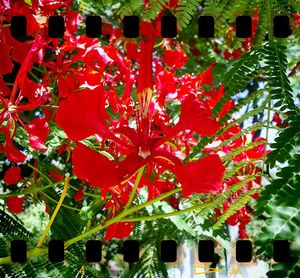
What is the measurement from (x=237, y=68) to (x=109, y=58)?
1.64 feet

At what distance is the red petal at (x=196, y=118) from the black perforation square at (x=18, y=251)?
0.37m

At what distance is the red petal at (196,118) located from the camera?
76cm

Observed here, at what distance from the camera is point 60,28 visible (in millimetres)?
1216

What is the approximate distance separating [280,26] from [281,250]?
1.93 feet

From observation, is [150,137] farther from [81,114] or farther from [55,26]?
[55,26]

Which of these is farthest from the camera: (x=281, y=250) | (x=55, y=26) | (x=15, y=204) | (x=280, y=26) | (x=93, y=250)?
(x=15, y=204)

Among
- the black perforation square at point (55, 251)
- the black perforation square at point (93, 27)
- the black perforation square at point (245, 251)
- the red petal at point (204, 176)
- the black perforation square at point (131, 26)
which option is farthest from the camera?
the black perforation square at point (93, 27)

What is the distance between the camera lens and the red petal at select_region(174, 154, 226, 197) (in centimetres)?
72

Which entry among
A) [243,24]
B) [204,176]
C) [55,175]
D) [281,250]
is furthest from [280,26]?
[55,175]

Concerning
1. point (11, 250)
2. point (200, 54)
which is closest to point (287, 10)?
point (11, 250)

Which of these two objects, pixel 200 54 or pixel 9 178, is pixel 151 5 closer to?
pixel 9 178

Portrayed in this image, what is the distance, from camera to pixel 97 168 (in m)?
0.74

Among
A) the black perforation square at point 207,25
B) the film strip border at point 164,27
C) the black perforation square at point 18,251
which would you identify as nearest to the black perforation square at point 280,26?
the film strip border at point 164,27

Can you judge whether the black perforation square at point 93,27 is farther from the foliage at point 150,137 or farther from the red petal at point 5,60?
the red petal at point 5,60
